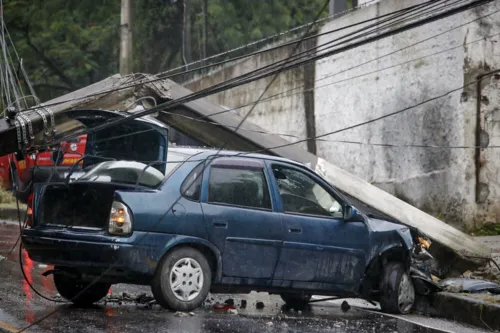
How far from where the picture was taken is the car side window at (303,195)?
31.6 ft

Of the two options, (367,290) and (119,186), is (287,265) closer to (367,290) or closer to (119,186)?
(367,290)

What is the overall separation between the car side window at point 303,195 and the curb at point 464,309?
1.80 metres

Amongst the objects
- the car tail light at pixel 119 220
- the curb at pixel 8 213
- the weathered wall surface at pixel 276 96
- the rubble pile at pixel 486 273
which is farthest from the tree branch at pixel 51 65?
the car tail light at pixel 119 220

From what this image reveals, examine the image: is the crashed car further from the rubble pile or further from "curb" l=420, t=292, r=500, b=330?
the rubble pile

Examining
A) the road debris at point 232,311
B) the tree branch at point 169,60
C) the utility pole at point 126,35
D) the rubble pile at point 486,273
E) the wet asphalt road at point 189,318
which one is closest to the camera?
the wet asphalt road at point 189,318

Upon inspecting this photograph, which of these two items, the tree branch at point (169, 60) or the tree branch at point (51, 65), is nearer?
the tree branch at point (51, 65)

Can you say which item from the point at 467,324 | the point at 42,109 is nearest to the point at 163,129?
the point at 42,109

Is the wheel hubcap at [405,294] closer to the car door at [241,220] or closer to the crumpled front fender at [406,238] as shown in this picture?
the crumpled front fender at [406,238]

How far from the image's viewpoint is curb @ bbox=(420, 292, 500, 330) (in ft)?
32.1

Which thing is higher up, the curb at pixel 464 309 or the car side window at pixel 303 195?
the car side window at pixel 303 195

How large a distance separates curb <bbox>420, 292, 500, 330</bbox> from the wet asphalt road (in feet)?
0.85

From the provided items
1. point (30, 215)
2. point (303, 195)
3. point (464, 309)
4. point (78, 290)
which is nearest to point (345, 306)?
point (464, 309)

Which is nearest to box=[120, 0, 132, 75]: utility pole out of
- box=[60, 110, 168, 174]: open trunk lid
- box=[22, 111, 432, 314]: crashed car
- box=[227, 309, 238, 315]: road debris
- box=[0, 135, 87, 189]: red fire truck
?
box=[0, 135, 87, 189]: red fire truck

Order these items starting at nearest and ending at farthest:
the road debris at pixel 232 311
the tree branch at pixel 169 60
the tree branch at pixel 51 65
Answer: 1. the road debris at pixel 232 311
2. the tree branch at pixel 51 65
3. the tree branch at pixel 169 60
